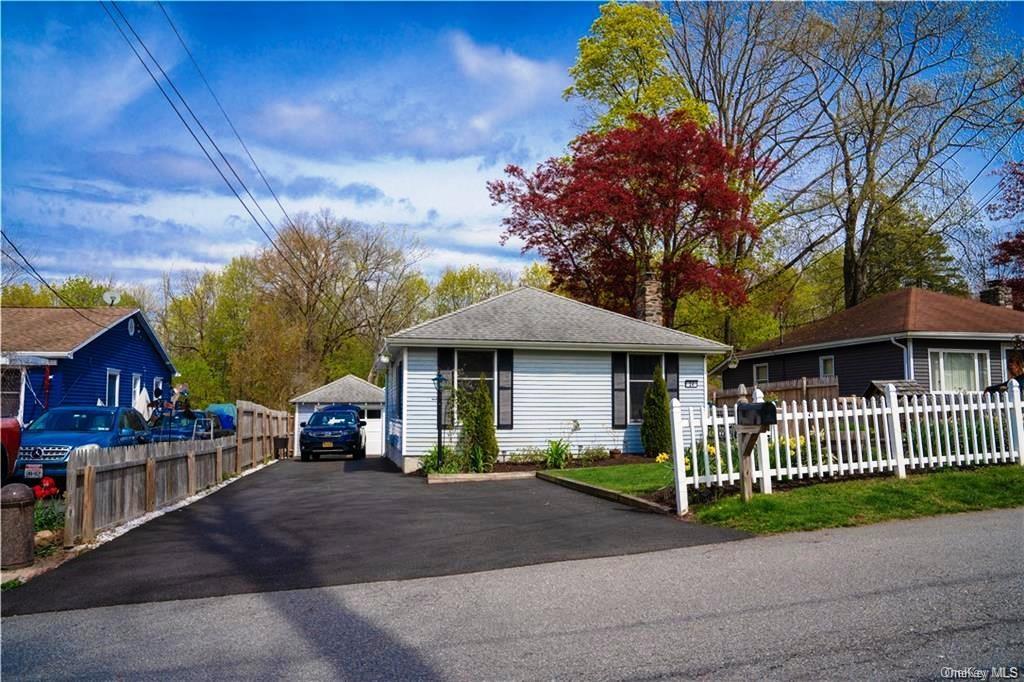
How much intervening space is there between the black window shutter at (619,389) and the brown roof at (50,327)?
48.0ft

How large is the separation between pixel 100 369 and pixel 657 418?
56.4 feet

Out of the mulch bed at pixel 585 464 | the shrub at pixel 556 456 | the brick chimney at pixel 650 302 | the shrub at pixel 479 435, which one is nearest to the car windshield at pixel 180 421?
the shrub at pixel 479 435

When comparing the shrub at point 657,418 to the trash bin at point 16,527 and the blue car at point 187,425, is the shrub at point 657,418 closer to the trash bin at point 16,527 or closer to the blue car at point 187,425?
the blue car at point 187,425

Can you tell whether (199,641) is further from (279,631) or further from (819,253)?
(819,253)

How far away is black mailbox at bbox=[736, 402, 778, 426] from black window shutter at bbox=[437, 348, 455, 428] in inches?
405

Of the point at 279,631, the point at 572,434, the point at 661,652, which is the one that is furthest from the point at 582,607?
the point at 572,434

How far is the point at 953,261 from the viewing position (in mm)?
41469

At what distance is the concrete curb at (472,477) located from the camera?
1709cm

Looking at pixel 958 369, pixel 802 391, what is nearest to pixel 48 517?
pixel 802 391

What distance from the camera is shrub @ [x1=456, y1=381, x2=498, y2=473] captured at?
721 inches

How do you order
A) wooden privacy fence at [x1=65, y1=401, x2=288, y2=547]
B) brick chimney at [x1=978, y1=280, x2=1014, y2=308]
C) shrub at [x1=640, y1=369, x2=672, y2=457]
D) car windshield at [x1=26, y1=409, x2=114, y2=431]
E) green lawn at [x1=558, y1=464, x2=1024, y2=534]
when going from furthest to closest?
brick chimney at [x1=978, y1=280, x2=1014, y2=308] → shrub at [x1=640, y1=369, x2=672, y2=457] → car windshield at [x1=26, y1=409, x2=114, y2=431] → wooden privacy fence at [x1=65, y1=401, x2=288, y2=547] → green lawn at [x1=558, y1=464, x2=1024, y2=534]

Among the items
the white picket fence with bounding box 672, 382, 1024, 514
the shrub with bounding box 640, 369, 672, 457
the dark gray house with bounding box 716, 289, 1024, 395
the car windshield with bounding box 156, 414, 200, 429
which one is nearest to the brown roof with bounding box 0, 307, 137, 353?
the car windshield with bounding box 156, 414, 200, 429

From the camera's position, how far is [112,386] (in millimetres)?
26391

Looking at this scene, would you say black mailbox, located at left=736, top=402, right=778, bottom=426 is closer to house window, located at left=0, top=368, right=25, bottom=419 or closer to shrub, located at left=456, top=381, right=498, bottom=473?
shrub, located at left=456, top=381, right=498, bottom=473
